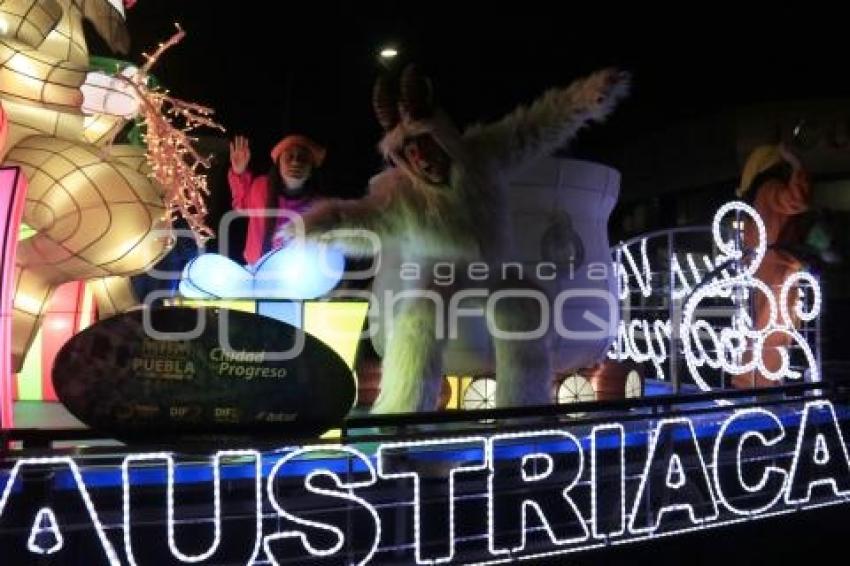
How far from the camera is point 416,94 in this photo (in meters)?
6.91

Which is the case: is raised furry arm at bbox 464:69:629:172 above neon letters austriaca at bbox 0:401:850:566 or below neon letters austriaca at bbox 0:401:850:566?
above

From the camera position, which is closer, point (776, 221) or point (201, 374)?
point (201, 374)

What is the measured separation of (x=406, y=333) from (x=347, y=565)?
7.67 feet

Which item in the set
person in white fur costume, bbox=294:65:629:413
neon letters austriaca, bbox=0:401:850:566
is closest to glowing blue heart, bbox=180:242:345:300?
person in white fur costume, bbox=294:65:629:413

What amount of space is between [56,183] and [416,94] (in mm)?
2561

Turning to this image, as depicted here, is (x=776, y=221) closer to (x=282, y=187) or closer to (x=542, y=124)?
(x=542, y=124)

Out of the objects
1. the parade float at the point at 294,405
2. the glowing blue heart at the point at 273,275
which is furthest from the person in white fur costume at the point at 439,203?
the glowing blue heart at the point at 273,275

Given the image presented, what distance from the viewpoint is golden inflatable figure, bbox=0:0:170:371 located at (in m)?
6.12

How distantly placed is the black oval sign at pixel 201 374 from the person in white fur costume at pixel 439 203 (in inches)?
79.1

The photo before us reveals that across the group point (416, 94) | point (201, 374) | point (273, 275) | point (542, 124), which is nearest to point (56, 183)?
point (201, 374)

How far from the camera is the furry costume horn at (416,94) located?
6.90 meters

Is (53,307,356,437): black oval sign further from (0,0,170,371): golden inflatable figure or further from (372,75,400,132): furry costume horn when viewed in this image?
(372,75,400,132): furry costume horn

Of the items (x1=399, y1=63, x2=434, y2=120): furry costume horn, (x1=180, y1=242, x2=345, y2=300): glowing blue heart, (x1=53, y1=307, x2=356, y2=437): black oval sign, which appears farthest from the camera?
(x1=180, y1=242, x2=345, y2=300): glowing blue heart

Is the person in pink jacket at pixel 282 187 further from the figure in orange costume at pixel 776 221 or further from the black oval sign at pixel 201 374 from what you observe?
the figure in orange costume at pixel 776 221
